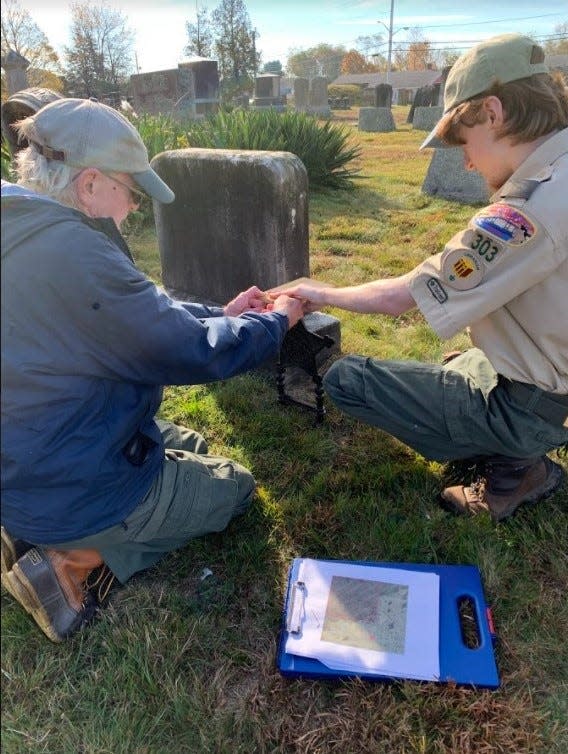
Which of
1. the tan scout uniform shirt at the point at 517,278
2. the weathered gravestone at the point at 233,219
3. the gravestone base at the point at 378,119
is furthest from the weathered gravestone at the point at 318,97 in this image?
the tan scout uniform shirt at the point at 517,278

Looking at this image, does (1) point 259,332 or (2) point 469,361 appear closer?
(1) point 259,332

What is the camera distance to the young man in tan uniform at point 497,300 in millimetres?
1855

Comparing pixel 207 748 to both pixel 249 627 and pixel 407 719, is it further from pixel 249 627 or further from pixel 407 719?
pixel 407 719

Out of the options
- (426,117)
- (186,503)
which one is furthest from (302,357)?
(426,117)

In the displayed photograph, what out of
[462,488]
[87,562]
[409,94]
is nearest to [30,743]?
[87,562]

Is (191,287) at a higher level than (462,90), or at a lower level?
lower

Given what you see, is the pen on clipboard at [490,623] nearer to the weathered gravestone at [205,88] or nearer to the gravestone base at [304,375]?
the gravestone base at [304,375]

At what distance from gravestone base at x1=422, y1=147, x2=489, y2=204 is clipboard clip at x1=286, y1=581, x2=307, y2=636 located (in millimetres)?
6593

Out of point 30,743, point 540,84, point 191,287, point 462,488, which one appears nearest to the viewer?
point 30,743

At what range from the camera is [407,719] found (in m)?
1.65

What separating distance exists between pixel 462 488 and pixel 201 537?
1105 mm

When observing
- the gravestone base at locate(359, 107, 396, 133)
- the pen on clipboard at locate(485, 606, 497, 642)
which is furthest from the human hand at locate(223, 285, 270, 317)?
the gravestone base at locate(359, 107, 396, 133)

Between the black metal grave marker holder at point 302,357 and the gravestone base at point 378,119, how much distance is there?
15245mm

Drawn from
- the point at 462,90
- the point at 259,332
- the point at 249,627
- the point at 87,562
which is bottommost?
the point at 249,627
